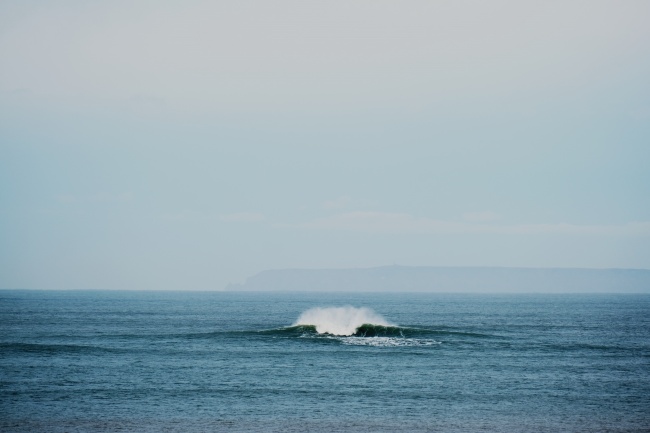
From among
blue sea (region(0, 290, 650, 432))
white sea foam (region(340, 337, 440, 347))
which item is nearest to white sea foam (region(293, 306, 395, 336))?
blue sea (region(0, 290, 650, 432))

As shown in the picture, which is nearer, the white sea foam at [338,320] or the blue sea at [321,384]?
the blue sea at [321,384]

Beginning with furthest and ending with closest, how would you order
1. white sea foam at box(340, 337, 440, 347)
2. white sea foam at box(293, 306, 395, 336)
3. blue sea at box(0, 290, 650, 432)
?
1. white sea foam at box(293, 306, 395, 336)
2. white sea foam at box(340, 337, 440, 347)
3. blue sea at box(0, 290, 650, 432)

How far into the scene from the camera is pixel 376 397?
3734cm

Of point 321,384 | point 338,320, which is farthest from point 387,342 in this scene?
point 321,384

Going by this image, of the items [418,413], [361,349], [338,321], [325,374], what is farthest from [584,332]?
[418,413]

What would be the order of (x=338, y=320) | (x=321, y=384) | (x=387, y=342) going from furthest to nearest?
(x=338, y=320) → (x=387, y=342) → (x=321, y=384)

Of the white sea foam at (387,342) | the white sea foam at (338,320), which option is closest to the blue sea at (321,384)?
the white sea foam at (387,342)

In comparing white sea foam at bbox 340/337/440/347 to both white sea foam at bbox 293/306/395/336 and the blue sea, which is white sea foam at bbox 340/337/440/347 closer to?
the blue sea

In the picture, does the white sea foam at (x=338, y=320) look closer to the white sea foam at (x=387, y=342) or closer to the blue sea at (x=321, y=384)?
the blue sea at (x=321, y=384)

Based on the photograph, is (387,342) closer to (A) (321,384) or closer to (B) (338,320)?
(B) (338,320)

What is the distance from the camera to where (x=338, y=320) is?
8069 centimetres

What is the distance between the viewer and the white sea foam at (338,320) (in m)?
76.5

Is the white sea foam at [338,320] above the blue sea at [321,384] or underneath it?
above

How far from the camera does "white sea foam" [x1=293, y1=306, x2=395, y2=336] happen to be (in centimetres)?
7650
